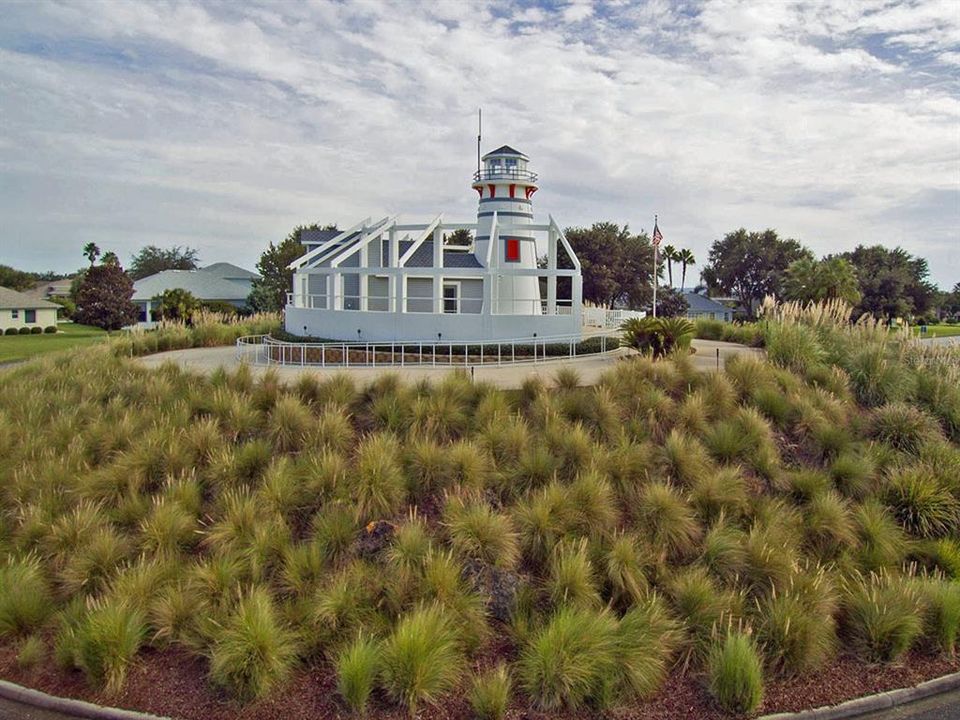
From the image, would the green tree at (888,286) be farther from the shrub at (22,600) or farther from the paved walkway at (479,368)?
the shrub at (22,600)

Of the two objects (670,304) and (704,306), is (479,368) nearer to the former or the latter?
(670,304)

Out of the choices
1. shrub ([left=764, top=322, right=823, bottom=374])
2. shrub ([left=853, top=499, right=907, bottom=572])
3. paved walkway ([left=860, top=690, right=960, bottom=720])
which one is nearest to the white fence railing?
shrub ([left=764, top=322, right=823, bottom=374])

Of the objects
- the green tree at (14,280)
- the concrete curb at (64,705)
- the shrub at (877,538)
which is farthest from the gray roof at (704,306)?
the green tree at (14,280)

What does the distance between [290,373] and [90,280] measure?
45.9 m

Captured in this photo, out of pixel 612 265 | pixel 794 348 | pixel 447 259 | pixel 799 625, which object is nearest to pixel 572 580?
pixel 799 625

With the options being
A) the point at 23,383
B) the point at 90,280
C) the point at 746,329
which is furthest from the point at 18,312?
the point at 746,329

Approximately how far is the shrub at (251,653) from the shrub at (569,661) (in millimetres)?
2324

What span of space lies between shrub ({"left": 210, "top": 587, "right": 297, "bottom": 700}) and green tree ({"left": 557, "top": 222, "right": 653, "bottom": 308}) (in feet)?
161

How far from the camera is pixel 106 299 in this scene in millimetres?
52312

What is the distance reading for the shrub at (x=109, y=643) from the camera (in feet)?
21.1

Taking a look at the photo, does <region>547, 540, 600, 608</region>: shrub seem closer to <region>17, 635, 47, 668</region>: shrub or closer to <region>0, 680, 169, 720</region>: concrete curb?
<region>0, 680, 169, 720</region>: concrete curb

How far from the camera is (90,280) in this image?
175 feet

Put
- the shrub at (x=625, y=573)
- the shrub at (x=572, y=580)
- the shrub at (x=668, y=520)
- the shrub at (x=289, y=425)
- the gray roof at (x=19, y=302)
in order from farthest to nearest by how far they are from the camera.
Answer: the gray roof at (x=19, y=302)
the shrub at (x=289, y=425)
the shrub at (x=668, y=520)
the shrub at (x=625, y=573)
the shrub at (x=572, y=580)

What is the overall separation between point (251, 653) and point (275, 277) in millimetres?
57970
